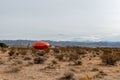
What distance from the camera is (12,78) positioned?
21.2m

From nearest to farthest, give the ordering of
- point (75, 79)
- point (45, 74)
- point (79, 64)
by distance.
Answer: point (75, 79)
point (45, 74)
point (79, 64)

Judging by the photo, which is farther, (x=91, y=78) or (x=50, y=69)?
(x=50, y=69)

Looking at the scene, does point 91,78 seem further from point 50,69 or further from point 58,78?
point 50,69

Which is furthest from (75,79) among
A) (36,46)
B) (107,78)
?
(36,46)

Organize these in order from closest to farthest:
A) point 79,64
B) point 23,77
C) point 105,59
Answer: point 23,77, point 79,64, point 105,59

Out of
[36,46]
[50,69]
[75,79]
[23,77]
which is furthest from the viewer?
[36,46]

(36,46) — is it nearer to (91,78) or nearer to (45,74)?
(45,74)

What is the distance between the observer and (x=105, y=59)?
3253 centimetres

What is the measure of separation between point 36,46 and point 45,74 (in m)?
23.4

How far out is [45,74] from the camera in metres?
23.4

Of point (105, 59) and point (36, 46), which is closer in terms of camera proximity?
point (105, 59)

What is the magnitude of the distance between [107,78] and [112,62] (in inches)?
398

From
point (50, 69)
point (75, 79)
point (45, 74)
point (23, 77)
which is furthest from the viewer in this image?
point (50, 69)

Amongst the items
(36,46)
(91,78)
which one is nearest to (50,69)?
(91,78)
